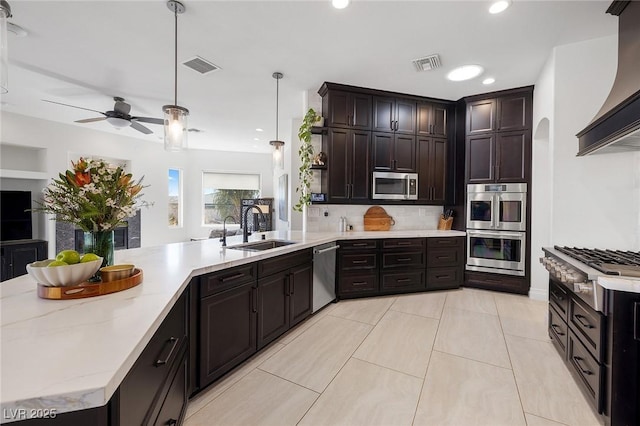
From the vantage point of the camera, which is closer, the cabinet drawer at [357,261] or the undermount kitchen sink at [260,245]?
the undermount kitchen sink at [260,245]

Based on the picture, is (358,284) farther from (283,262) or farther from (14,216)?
(14,216)

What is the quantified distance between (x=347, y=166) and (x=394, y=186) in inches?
31.5

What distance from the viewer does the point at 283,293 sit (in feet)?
8.38

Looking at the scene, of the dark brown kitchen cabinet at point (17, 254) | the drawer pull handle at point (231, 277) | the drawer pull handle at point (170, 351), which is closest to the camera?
the drawer pull handle at point (170, 351)

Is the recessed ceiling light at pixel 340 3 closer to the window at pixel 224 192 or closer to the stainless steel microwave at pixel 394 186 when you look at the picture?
the stainless steel microwave at pixel 394 186

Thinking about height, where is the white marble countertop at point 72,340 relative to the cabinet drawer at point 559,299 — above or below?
above

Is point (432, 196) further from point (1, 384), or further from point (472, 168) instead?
point (1, 384)

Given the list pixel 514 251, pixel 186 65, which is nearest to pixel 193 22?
pixel 186 65

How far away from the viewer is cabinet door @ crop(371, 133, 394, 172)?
3.98 meters

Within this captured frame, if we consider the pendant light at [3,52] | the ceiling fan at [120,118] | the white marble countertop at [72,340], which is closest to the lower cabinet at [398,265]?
the white marble countertop at [72,340]

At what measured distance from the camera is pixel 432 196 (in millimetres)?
4230

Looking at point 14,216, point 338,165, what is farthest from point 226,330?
point 14,216

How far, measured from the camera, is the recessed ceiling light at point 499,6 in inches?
86.9

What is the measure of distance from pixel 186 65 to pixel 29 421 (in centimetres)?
358
